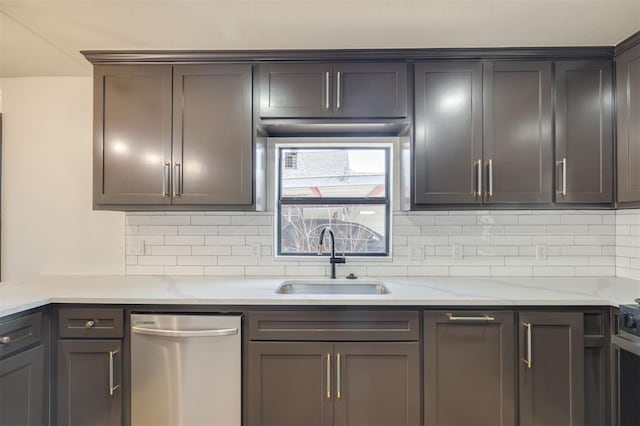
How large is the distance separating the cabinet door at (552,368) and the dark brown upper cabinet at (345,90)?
4.73 ft

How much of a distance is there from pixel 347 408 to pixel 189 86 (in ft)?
6.97

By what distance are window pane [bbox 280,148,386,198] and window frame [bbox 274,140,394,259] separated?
0.08 feet

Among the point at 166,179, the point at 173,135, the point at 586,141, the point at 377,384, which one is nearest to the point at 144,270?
the point at 166,179

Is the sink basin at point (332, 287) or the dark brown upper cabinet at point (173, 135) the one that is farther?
the sink basin at point (332, 287)

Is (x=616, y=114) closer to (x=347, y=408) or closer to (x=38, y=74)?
(x=347, y=408)

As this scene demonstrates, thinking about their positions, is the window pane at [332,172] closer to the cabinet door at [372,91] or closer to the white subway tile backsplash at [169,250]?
the cabinet door at [372,91]

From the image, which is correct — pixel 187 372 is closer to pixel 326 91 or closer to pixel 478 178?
pixel 326 91

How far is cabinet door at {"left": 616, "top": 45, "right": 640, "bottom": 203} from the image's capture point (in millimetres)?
1983

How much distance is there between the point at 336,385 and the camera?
1.79 metres

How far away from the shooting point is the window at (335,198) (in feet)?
8.50

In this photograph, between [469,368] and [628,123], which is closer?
[469,368]

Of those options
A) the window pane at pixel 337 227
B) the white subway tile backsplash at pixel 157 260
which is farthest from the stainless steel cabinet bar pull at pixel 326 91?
the white subway tile backsplash at pixel 157 260

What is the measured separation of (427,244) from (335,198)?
77cm

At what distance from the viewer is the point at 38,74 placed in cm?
249
